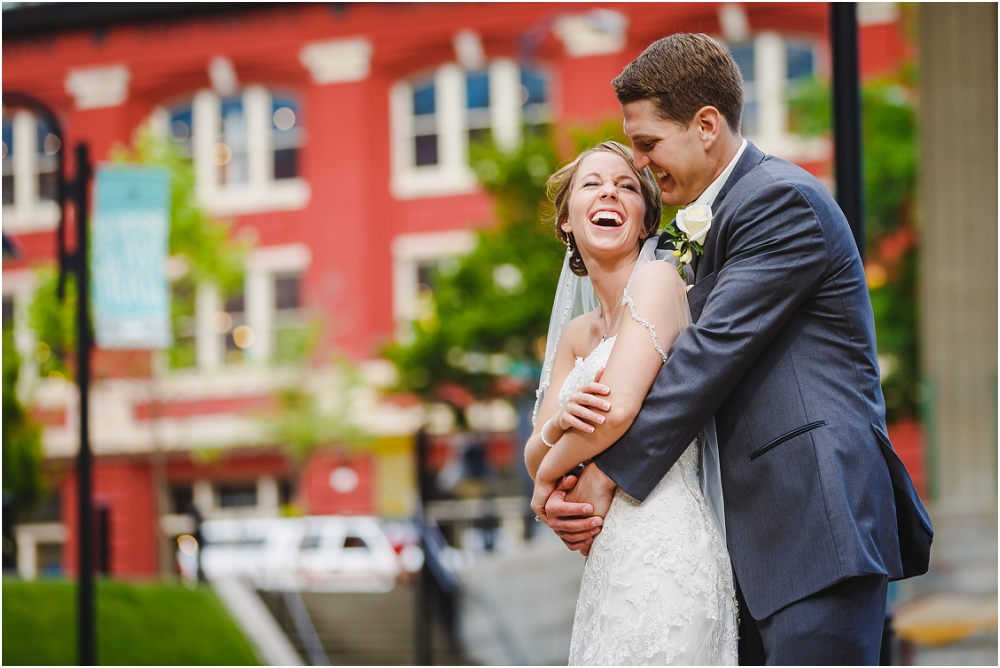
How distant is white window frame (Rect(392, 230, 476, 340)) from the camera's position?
90.4 feet

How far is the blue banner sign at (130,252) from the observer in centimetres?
938

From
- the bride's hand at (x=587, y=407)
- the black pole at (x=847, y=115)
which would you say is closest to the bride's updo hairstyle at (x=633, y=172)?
the bride's hand at (x=587, y=407)

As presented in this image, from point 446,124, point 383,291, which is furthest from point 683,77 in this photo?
point 446,124

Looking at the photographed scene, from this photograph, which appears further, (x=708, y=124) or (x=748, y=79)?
(x=748, y=79)

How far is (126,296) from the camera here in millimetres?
9469

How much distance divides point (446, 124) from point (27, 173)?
11.2 meters

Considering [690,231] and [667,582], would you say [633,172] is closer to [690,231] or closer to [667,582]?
[690,231]

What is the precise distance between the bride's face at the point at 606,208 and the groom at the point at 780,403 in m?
0.23

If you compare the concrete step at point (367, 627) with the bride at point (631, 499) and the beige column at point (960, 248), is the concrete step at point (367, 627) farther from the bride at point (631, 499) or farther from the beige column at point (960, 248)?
the bride at point (631, 499)

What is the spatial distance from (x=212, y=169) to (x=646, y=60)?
2768 cm

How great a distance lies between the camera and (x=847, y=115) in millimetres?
4105

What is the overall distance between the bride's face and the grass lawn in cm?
665

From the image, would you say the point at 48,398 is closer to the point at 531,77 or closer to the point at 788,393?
the point at 531,77

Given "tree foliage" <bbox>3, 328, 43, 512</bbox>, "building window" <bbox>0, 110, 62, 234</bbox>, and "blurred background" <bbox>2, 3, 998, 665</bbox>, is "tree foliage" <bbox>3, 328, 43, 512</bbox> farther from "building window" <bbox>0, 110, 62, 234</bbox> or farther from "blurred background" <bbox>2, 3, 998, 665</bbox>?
"building window" <bbox>0, 110, 62, 234</bbox>
